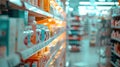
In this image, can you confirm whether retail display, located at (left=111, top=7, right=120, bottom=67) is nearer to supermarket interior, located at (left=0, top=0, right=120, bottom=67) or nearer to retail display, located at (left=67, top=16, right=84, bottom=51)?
supermarket interior, located at (left=0, top=0, right=120, bottom=67)

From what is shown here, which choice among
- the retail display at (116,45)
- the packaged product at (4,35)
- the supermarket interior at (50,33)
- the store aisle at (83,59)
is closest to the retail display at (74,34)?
the supermarket interior at (50,33)

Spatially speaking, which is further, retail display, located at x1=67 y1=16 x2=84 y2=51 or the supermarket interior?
retail display, located at x1=67 y1=16 x2=84 y2=51

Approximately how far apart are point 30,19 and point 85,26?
59.6ft

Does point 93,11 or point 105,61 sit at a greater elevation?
point 93,11

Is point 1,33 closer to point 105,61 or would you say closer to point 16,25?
point 16,25

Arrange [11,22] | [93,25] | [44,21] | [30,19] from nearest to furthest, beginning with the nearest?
[11,22] → [30,19] → [44,21] → [93,25]

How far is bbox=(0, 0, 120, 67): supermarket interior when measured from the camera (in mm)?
1155

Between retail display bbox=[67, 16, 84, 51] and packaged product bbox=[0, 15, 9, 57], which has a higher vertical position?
packaged product bbox=[0, 15, 9, 57]

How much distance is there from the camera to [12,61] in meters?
1.08

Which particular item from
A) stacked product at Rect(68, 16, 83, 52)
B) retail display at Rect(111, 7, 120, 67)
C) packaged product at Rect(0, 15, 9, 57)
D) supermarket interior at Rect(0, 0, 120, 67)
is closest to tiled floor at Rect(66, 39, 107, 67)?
supermarket interior at Rect(0, 0, 120, 67)

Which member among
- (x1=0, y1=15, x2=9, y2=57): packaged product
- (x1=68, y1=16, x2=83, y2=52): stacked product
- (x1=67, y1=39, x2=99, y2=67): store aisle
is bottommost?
(x1=67, y1=39, x2=99, y2=67): store aisle

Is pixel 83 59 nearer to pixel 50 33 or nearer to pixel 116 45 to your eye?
pixel 116 45

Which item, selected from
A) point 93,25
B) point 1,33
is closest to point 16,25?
point 1,33

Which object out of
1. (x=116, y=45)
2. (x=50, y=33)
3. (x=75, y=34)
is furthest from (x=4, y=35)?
(x=75, y=34)
